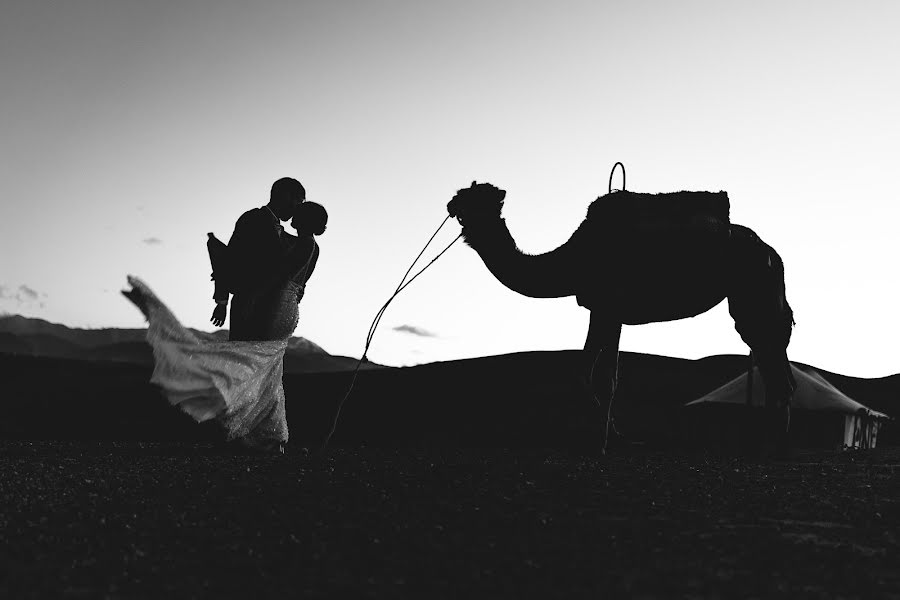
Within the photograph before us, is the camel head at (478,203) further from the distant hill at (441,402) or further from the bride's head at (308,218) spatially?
the distant hill at (441,402)

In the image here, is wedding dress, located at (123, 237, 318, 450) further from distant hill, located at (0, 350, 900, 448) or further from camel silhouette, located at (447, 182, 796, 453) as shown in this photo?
camel silhouette, located at (447, 182, 796, 453)

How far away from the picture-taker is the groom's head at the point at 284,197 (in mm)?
8164

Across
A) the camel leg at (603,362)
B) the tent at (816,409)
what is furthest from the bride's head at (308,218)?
the tent at (816,409)

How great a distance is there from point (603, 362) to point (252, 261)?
3183mm

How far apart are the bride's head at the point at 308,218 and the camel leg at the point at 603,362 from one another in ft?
8.57

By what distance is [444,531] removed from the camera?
3996 millimetres

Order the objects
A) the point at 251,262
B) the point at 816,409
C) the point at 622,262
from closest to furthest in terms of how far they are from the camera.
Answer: the point at 251,262 → the point at 622,262 → the point at 816,409

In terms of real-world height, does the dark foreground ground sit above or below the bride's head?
below

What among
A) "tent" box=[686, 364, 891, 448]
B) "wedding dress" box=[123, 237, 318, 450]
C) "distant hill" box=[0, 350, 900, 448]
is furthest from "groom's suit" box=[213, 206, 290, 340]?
"tent" box=[686, 364, 891, 448]

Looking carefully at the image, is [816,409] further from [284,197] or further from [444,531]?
[444,531]

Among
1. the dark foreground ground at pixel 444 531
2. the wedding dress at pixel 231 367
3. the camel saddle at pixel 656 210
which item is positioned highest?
the camel saddle at pixel 656 210

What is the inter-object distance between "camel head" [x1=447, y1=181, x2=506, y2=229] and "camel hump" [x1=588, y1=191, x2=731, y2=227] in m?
0.94

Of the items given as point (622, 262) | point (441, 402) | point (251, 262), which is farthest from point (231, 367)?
point (441, 402)

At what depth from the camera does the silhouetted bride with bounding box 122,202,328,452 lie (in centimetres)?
677
